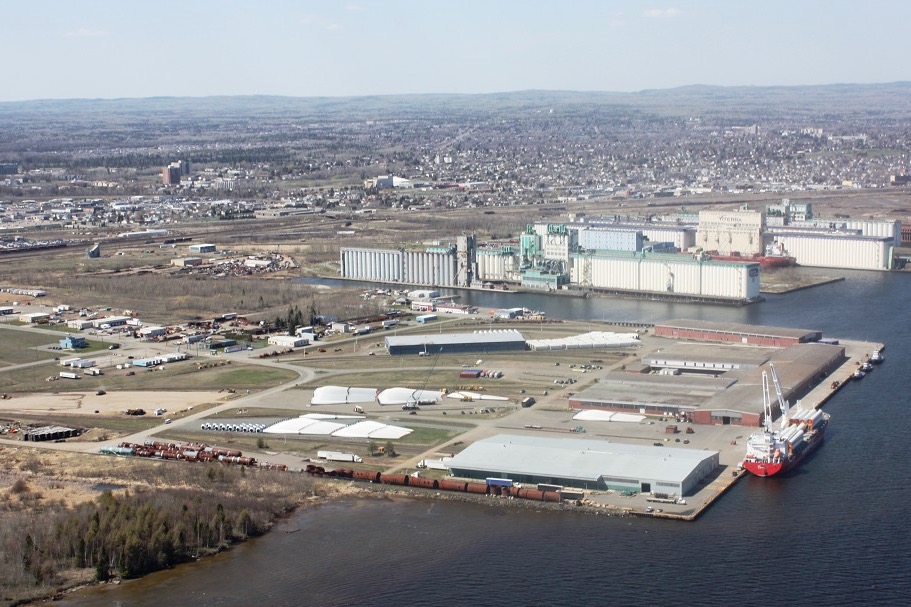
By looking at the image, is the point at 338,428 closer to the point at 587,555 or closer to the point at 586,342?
the point at 587,555

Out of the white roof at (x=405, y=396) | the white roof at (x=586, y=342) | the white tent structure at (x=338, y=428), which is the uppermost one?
the white tent structure at (x=338, y=428)

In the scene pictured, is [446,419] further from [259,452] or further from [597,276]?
[597,276]

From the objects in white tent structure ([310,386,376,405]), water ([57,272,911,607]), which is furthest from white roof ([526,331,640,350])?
water ([57,272,911,607])

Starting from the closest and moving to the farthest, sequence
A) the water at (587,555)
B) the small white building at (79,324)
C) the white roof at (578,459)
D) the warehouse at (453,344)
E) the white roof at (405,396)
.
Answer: the water at (587,555), the white roof at (578,459), the white roof at (405,396), the warehouse at (453,344), the small white building at (79,324)

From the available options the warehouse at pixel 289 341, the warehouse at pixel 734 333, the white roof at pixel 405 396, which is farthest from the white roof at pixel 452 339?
the white roof at pixel 405 396

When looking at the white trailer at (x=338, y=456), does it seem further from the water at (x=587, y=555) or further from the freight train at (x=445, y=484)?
the water at (x=587, y=555)

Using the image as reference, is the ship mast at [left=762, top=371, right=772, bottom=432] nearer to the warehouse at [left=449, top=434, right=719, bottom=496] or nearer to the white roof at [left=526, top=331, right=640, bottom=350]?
the warehouse at [left=449, top=434, right=719, bottom=496]
